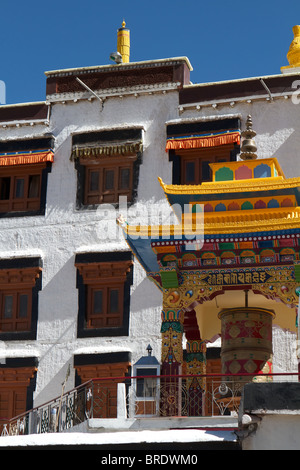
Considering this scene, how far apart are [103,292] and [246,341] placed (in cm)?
729

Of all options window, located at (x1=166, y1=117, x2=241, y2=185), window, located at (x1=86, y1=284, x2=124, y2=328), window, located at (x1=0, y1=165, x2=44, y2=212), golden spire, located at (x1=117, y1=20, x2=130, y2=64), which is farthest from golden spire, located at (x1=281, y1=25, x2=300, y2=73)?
window, located at (x1=86, y1=284, x2=124, y2=328)

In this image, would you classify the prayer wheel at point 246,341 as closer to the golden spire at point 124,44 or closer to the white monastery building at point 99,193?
the white monastery building at point 99,193

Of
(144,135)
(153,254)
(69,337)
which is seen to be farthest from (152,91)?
(153,254)

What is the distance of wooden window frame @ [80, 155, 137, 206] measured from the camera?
23.8 m

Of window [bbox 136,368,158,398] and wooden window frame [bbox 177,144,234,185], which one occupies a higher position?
wooden window frame [bbox 177,144,234,185]

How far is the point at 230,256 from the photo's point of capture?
1625 cm

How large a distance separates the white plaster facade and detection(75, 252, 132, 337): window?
0.60 feet

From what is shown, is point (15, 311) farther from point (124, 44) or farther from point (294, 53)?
point (294, 53)

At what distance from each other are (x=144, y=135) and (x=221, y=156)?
2219 millimetres

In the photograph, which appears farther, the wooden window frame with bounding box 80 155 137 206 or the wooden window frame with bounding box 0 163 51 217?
the wooden window frame with bounding box 0 163 51 217

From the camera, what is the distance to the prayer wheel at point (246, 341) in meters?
16.4

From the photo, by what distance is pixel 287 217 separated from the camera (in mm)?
16188

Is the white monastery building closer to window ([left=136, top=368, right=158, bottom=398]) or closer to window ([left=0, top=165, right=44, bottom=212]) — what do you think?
window ([left=0, top=165, right=44, bottom=212])

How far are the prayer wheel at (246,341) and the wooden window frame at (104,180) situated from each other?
24.7 ft
